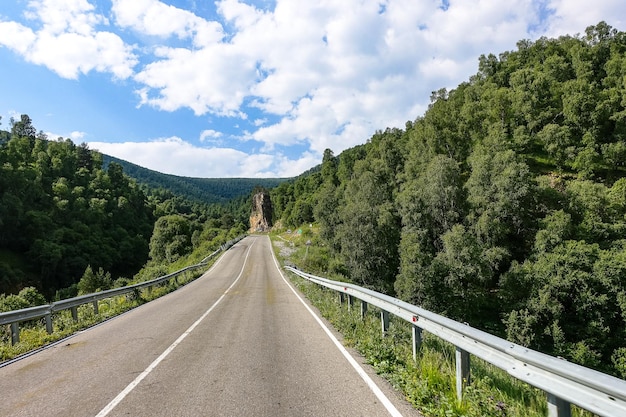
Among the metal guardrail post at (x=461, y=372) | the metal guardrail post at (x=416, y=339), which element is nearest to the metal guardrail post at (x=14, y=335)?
the metal guardrail post at (x=416, y=339)

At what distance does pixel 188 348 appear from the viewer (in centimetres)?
779

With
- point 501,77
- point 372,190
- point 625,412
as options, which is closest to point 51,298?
point 372,190

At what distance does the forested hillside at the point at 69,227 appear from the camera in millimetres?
73062

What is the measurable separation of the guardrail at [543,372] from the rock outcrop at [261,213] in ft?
499

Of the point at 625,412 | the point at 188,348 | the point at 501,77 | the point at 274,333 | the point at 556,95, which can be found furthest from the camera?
the point at 501,77

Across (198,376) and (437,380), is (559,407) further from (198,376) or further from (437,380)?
(198,376)

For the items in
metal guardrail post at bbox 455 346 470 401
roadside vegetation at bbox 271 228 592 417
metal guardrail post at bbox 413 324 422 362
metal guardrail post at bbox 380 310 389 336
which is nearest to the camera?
roadside vegetation at bbox 271 228 592 417

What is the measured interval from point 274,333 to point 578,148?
74597mm

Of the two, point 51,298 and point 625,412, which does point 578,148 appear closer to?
point 625,412

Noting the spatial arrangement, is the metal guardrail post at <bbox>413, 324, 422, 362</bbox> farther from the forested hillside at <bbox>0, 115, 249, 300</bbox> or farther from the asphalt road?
the forested hillside at <bbox>0, 115, 249, 300</bbox>

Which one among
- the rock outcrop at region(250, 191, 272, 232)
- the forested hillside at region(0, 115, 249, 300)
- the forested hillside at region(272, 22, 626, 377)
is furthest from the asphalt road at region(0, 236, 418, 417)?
the rock outcrop at region(250, 191, 272, 232)

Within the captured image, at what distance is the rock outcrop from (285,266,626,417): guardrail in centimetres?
15202

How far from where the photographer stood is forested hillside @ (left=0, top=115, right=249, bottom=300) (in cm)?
7306

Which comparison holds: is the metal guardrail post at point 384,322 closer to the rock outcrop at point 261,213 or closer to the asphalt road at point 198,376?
the asphalt road at point 198,376
